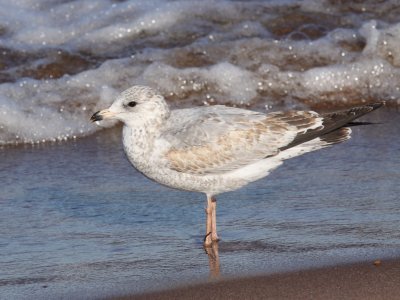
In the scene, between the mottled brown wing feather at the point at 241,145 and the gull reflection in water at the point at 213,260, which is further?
the mottled brown wing feather at the point at 241,145

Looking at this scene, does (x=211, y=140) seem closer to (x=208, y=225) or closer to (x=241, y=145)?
(x=241, y=145)

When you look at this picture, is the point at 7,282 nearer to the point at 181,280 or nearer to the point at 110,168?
the point at 181,280

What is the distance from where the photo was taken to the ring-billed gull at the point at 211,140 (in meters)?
5.91

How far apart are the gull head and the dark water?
63 centimetres

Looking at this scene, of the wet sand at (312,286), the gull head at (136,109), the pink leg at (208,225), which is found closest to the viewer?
the wet sand at (312,286)

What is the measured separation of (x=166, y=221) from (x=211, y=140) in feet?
1.90

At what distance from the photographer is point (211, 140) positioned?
5.98m

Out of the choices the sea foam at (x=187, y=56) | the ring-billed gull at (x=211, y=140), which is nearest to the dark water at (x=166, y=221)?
the ring-billed gull at (x=211, y=140)

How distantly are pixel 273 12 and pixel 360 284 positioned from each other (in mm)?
6504

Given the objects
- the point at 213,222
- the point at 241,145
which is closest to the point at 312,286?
the point at 213,222

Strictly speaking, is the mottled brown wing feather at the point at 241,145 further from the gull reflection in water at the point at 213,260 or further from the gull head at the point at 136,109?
the gull reflection in water at the point at 213,260

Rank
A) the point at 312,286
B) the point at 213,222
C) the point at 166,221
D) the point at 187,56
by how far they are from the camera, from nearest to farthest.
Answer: the point at 312,286 → the point at 213,222 → the point at 166,221 → the point at 187,56

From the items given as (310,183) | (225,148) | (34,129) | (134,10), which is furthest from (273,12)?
(225,148)

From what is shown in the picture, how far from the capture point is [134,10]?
11.1 m
